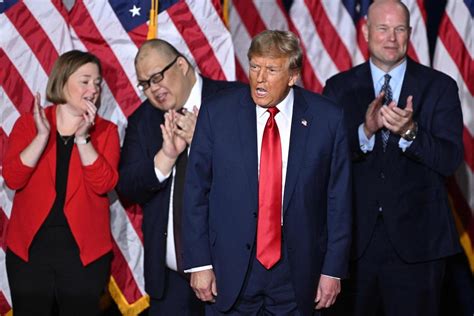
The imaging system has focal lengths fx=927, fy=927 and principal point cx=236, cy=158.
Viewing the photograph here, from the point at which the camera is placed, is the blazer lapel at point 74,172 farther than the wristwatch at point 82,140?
Yes

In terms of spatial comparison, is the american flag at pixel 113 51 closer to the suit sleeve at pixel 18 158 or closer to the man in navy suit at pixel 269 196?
the suit sleeve at pixel 18 158

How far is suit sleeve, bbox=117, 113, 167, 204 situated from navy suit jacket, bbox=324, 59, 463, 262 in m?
Answer: 0.93

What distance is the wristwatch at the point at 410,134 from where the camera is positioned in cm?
402

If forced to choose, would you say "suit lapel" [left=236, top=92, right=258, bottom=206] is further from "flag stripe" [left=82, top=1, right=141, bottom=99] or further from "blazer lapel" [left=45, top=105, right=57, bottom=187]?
"flag stripe" [left=82, top=1, right=141, bottom=99]

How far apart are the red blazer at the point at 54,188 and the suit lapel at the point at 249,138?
1.01 meters

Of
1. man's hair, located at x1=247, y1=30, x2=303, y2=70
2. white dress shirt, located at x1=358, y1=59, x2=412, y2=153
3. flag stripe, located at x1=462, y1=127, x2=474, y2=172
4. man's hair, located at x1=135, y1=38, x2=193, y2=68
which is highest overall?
man's hair, located at x1=135, y1=38, x2=193, y2=68

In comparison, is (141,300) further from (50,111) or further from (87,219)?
(50,111)

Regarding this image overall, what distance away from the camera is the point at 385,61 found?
14.3 ft

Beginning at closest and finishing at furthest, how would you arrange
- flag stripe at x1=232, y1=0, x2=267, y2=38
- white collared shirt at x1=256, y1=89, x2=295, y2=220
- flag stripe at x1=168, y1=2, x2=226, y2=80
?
white collared shirt at x1=256, y1=89, x2=295, y2=220 < flag stripe at x1=168, y1=2, x2=226, y2=80 < flag stripe at x1=232, y1=0, x2=267, y2=38

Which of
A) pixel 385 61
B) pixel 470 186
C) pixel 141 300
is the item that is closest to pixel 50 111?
pixel 141 300

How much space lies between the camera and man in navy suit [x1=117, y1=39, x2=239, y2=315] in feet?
13.9

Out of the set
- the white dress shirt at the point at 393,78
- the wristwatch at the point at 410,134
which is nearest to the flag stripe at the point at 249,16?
the white dress shirt at the point at 393,78

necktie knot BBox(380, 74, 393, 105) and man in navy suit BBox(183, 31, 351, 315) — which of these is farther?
necktie knot BBox(380, 74, 393, 105)

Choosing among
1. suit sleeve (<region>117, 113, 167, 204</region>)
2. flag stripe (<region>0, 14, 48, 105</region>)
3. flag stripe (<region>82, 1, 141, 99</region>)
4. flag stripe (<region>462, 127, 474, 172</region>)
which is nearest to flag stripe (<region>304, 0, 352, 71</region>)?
flag stripe (<region>462, 127, 474, 172</region>)
